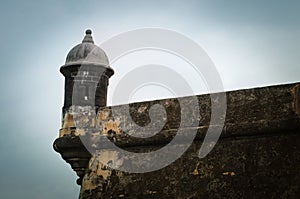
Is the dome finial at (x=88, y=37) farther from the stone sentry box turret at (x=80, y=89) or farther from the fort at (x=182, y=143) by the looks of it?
the fort at (x=182, y=143)

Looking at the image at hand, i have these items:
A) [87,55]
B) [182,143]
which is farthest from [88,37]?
[182,143]

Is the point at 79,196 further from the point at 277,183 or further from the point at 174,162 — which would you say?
the point at 277,183

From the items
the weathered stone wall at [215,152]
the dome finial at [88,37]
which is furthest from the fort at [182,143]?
the dome finial at [88,37]

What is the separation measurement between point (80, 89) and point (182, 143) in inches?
62.8

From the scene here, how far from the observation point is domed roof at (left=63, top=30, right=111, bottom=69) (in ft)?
19.1

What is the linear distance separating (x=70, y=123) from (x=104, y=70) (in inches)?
32.7

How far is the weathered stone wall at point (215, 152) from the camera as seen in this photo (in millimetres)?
4367

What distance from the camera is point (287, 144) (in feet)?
14.5

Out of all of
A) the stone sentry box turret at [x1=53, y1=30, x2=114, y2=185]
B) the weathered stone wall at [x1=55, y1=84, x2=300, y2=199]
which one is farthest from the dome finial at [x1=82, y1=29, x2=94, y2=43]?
the weathered stone wall at [x1=55, y1=84, x2=300, y2=199]

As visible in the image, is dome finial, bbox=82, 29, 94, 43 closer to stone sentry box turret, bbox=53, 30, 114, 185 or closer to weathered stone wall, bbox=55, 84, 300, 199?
stone sentry box turret, bbox=53, 30, 114, 185

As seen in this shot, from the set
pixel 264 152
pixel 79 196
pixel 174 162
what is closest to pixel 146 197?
pixel 174 162

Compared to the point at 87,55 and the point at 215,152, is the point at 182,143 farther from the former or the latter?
the point at 87,55

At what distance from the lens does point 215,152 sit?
15.5 feet

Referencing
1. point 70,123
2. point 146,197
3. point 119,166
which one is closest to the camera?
point 146,197
